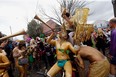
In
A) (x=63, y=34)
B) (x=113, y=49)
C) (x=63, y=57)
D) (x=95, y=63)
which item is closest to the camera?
(x=95, y=63)

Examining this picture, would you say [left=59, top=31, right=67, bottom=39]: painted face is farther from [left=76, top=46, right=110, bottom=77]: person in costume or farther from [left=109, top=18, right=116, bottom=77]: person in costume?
[left=109, top=18, right=116, bottom=77]: person in costume

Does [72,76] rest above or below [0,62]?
below

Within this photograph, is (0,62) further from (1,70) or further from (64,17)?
(64,17)

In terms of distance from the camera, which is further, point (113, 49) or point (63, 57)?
point (63, 57)

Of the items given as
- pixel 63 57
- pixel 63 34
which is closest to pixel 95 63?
pixel 63 57

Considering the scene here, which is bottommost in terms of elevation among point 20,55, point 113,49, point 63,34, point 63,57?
point 20,55

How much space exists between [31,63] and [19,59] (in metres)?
3.10

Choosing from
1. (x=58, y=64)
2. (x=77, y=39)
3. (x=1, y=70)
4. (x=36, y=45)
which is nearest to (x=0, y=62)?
(x=1, y=70)

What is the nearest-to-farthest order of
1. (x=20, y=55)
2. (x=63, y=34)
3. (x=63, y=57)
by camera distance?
(x=63, y=57) < (x=63, y=34) < (x=20, y=55)

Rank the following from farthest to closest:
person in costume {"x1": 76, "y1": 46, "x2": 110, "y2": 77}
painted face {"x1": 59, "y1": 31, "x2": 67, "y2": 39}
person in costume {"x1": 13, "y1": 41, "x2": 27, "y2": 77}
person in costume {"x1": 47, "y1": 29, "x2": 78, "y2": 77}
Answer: person in costume {"x1": 13, "y1": 41, "x2": 27, "y2": 77}
painted face {"x1": 59, "y1": 31, "x2": 67, "y2": 39}
person in costume {"x1": 47, "y1": 29, "x2": 78, "y2": 77}
person in costume {"x1": 76, "y1": 46, "x2": 110, "y2": 77}

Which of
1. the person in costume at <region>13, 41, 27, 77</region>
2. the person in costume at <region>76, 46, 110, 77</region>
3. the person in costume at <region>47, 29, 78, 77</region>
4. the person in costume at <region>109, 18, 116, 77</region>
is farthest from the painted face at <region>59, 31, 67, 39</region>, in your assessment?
the person in costume at <region>13, 41, 27, 77</region>

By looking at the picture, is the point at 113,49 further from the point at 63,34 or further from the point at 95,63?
the point at 63,34

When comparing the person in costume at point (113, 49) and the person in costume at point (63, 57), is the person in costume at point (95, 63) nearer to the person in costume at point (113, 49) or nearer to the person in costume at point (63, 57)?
the person in costume at point (113, 49)

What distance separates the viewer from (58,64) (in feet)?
20.5
